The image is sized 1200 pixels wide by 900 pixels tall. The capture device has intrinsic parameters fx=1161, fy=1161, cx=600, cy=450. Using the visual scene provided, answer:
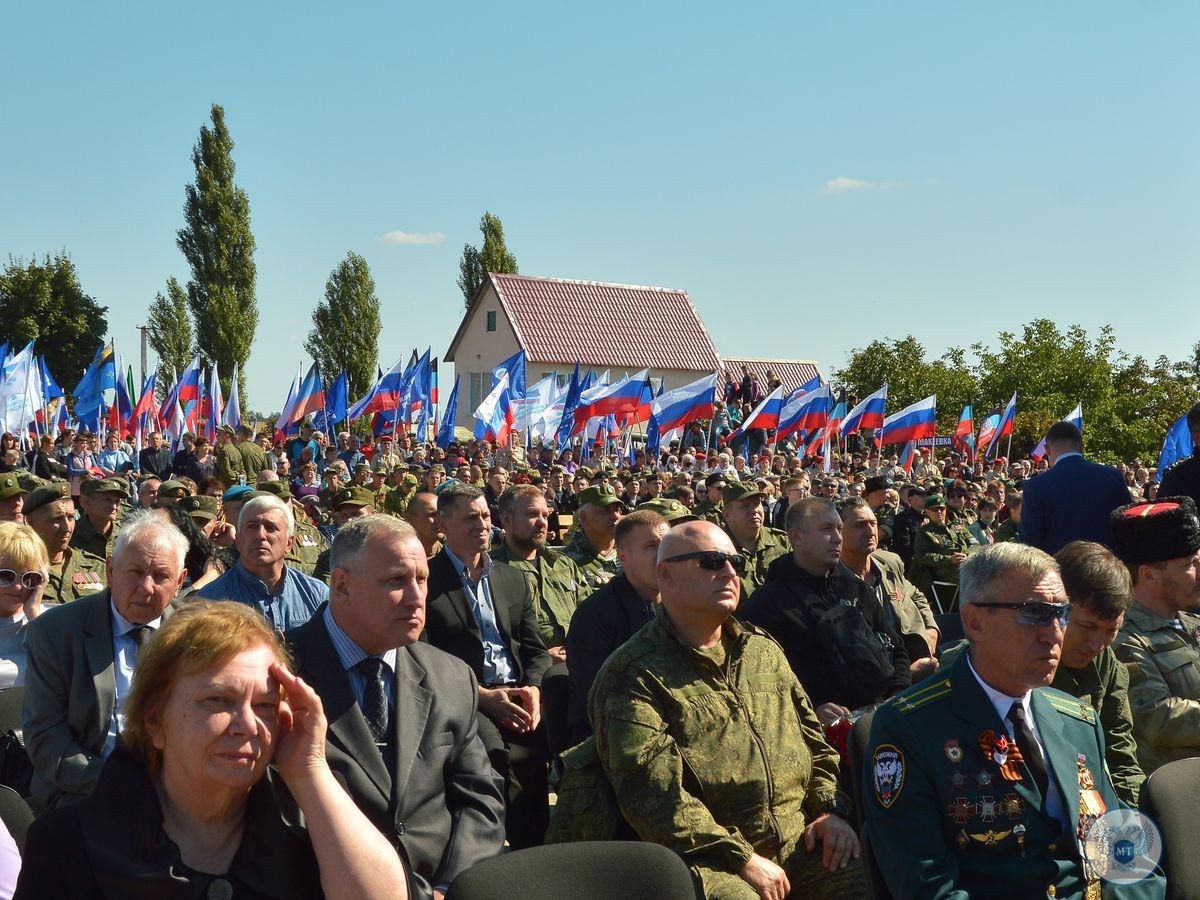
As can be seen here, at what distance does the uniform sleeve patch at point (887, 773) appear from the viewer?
335 centimetres

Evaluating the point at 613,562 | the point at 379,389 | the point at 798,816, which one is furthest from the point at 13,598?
the point at 379,389

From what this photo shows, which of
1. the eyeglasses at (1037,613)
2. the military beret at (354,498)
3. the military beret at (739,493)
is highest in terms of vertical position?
the military beret at (354,498)

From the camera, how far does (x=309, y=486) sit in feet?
55.0

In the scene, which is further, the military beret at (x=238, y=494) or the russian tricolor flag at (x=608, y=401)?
the russian tricolor flag at (x=608, y=401)

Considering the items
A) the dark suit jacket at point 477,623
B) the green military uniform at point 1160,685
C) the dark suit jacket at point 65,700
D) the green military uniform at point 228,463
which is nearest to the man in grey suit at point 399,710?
the dark suit jacket at point 65,700

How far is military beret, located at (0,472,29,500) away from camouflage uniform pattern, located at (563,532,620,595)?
12.8 feet

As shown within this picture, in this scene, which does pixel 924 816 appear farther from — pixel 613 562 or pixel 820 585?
pixel 613 562

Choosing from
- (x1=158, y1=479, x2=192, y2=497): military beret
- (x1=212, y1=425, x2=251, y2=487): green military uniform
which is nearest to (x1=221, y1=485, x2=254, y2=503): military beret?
(x1=158, y1=479, x2=192, y2=497): military beret

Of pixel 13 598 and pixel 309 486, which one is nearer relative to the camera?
pixel 13 598

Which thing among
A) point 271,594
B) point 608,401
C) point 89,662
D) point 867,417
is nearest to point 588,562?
point 271,594

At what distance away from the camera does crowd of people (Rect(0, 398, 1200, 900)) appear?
2.63 m

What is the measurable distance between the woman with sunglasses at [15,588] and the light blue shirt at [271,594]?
0.76 metres

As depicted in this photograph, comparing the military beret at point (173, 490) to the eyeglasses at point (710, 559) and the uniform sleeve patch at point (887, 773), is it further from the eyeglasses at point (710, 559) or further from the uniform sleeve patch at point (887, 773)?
the uniform sleeve patch at point (887, 773)

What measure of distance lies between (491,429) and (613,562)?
12.7 meters
